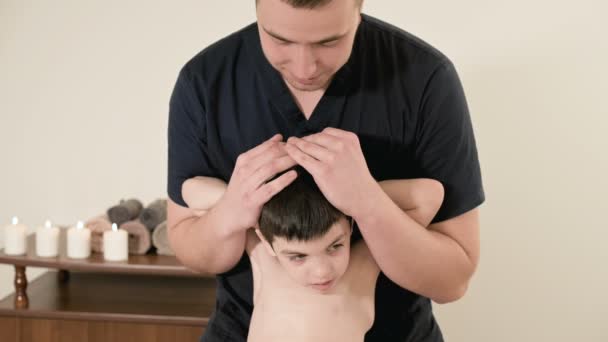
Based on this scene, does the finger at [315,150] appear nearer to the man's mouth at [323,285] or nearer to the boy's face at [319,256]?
the boy's face at [319,256]

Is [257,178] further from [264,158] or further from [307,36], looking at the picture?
[307,36]

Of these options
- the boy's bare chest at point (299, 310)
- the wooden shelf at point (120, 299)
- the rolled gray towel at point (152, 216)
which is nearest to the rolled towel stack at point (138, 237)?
the rolled gray towel at point (152, 216)

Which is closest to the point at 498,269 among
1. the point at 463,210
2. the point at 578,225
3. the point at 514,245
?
the point at 514,245

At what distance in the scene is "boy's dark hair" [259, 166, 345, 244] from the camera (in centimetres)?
144

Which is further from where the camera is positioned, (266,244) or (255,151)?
(266,244)

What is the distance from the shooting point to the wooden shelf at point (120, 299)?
2.60 m

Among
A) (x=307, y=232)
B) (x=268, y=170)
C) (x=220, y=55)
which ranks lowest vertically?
(x=307, y=232)

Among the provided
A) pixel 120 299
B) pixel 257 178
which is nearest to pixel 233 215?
pixel 257 178

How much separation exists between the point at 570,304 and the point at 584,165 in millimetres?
449

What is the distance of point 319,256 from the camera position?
1.47m

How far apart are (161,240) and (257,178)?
1.38 meters

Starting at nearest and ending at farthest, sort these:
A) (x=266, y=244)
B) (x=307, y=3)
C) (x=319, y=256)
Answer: (x=307, y=3)
(x=319, y=256)
(x=266, y=244)

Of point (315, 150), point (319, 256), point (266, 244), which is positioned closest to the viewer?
point (315, 150)

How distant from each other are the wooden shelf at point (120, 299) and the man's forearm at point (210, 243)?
1.01 m
